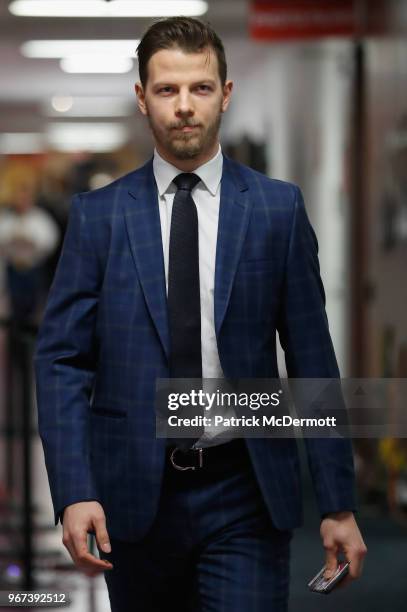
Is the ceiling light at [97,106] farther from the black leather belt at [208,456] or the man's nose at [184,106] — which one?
the black leather belt at [208,456]

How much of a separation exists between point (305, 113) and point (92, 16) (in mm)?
A: 1400

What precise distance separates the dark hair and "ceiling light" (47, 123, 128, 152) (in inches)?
74.6

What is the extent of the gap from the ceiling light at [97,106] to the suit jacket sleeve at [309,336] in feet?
5.46

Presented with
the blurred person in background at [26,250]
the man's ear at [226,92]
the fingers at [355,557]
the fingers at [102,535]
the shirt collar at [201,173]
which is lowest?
the fingers at [355,557]

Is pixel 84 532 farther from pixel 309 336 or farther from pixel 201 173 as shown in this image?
pixel 201 173

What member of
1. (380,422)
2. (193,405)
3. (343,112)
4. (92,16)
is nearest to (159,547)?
(193,405)

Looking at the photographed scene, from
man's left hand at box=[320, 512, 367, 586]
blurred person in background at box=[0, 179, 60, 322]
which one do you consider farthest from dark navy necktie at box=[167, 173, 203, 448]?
blurred person in background at box=[0, 179, 60, 322]

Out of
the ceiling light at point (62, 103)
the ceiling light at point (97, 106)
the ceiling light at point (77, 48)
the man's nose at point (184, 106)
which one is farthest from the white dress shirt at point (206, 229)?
the ceiling light at point (62, 103)

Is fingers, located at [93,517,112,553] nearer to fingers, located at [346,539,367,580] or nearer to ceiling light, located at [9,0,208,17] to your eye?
fingers, located at [346,539,367,580]

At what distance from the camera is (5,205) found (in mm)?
4848

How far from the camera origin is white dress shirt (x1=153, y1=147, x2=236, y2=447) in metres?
1.86

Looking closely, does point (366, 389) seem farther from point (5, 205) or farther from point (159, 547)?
point (5, 205)

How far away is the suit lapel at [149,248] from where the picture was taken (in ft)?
6.05

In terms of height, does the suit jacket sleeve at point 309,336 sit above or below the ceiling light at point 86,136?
below
